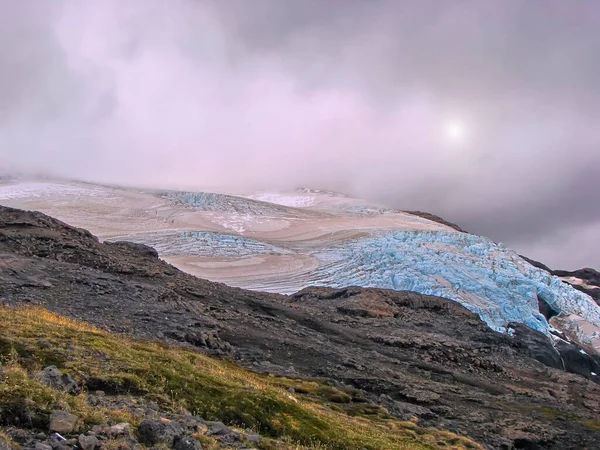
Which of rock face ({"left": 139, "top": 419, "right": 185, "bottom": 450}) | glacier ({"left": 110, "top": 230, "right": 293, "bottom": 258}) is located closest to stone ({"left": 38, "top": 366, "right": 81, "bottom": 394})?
rock face ({"left": 139, "top": 419, "right": 185, "bottom": 450})

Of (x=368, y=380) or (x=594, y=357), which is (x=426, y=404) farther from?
(x=594, y=357)

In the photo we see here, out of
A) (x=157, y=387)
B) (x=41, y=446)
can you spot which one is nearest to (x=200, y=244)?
(x=157, y=387)

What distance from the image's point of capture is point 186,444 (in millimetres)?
7168

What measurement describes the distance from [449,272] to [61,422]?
158 ft

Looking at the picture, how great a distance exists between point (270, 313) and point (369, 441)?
58.0 ft

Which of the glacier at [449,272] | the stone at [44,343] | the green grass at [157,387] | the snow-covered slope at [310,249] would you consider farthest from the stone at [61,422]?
the glacier at [449,272]

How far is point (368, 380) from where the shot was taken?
20156 millimetres

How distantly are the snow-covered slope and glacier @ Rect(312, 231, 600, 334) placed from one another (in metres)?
0.11

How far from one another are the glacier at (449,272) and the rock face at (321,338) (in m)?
12.8

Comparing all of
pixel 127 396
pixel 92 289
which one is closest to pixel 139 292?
pixel 92 289

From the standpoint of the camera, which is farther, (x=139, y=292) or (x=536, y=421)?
(x=139, y=292)

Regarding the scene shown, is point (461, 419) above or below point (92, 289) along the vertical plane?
below

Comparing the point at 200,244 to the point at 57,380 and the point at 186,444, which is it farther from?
the point at 186,444

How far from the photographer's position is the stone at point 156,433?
23.3 feet
